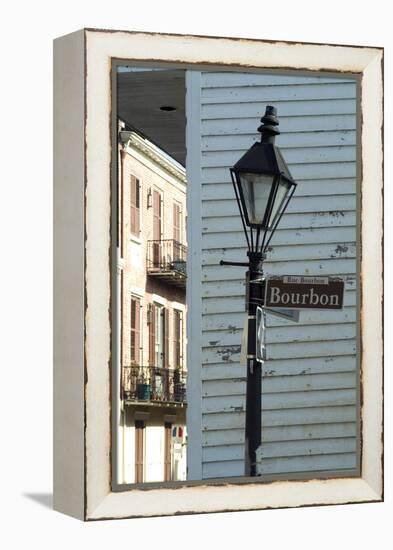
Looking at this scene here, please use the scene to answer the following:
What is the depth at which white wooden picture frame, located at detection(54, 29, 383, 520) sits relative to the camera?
13375 millimetres

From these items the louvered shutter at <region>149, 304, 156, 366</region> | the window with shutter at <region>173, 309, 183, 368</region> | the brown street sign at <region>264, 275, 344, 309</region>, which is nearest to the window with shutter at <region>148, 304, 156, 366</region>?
the louvered shutter at <region>149, 304, 156, 366</region>

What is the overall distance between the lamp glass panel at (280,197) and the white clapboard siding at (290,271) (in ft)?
2.36

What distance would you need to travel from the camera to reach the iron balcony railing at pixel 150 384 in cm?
1324

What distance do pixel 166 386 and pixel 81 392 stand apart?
0.62m

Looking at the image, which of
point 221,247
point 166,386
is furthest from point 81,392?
point 221,247

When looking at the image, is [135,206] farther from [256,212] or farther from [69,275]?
[256,212]

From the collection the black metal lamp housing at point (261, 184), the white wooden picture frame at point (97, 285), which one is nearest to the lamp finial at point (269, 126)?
the black metal lamp housing at point (261, 184)

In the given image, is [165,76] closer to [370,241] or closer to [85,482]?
[370,241]

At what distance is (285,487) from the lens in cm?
1402

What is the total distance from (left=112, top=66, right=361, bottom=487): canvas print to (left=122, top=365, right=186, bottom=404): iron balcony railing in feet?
0.04

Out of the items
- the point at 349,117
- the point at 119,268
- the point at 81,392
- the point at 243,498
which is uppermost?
the point at 349,117

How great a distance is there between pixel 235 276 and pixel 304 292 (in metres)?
0.54

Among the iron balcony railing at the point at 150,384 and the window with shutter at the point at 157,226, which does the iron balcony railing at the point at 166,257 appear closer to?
the window with shutter at the point at 157,226

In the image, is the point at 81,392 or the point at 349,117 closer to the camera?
the point at 81,392
